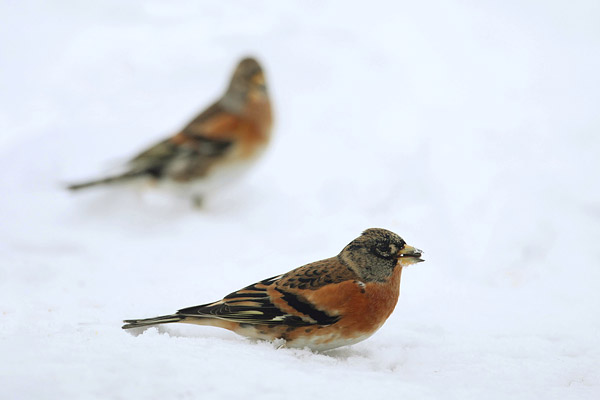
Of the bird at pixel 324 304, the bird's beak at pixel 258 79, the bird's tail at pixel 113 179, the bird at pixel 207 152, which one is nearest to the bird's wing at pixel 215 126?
the bird at pixel 207 152

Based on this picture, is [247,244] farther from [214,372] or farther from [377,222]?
[214,372]

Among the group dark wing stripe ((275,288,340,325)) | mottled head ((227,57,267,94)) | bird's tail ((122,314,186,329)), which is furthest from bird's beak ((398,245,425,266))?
mottled head ((227,57,267,94))

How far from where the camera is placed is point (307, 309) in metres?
3.34

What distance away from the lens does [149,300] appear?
4.29 meters

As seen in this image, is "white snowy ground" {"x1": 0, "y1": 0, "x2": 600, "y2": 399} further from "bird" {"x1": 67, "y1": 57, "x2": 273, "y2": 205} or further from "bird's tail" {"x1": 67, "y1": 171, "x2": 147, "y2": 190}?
"bird" {"x1": 67, "y1": 57, "x2": 273, "y2": 205}

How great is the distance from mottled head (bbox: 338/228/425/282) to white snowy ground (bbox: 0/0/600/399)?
0.44 metres

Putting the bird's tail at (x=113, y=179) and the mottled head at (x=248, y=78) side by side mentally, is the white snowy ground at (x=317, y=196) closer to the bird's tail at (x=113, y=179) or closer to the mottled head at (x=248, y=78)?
the bird's tail at (x=113, y=179)

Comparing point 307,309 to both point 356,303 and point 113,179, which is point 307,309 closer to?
point 356,303

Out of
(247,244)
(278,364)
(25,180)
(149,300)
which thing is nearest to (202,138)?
(247,244)

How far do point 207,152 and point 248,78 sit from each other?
0.78m

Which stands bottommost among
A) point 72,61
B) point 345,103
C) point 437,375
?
point 437,375

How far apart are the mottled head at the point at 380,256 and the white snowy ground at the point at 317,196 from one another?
0.44m

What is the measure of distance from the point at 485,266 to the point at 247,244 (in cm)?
178

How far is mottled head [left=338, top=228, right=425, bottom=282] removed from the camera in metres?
3.41
